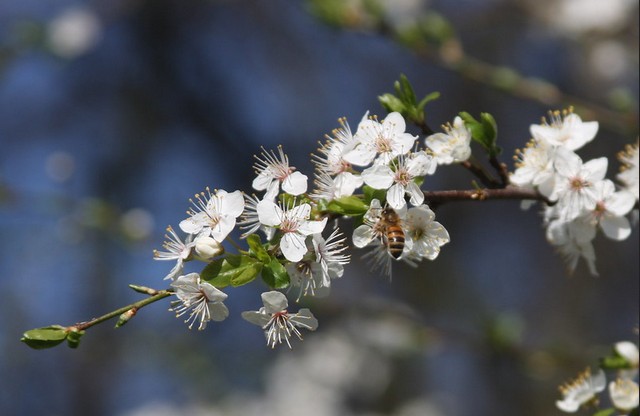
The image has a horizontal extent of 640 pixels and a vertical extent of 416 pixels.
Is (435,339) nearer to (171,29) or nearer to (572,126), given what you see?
(572,126)

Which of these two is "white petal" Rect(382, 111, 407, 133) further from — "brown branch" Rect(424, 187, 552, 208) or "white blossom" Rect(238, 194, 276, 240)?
"white blossom" Rect(238, 194, 276, 240)

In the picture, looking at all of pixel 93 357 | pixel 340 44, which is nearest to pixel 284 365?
pixel 93 357

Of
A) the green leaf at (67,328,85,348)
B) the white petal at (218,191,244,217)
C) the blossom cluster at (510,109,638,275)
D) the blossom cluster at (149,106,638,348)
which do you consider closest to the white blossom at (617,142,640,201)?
the blossom cluster at (510,109,638,275)

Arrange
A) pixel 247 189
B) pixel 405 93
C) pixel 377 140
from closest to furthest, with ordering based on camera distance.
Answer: pixel 377 140
pixel 405 93
pixel 247 189

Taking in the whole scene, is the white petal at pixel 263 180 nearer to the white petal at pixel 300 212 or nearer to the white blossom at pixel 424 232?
the white petal at pixel 300 212

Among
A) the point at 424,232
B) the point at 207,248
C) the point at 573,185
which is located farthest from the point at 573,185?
the point at 207,248

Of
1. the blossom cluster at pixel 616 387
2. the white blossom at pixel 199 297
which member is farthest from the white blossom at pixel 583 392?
the white blossom at pixel 199 297

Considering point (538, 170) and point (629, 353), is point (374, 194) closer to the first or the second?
point (538, 170)
